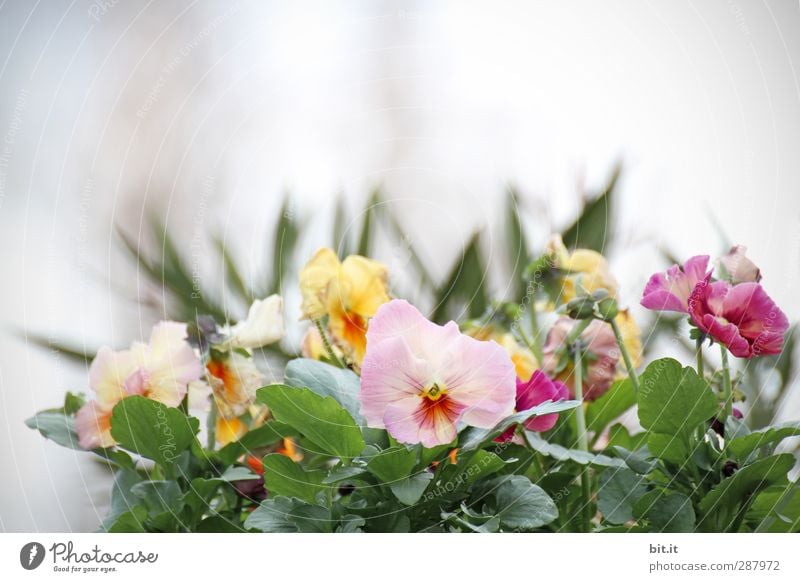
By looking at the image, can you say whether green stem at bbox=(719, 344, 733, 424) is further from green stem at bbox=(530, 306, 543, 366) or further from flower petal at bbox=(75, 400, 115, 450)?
flower petal at bbox=(75, 400, 115, 450)

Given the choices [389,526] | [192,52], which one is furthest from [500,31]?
[389,526]

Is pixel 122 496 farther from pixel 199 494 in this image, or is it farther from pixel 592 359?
pixel 592 359

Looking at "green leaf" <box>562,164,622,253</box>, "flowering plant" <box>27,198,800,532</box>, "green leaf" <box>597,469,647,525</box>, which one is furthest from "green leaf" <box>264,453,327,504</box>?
"green leaf" <box>562,164,622,253</box>

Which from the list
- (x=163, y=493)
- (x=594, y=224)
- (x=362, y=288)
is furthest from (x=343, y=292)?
(x=594, y=224)

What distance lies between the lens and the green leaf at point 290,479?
0.29 m

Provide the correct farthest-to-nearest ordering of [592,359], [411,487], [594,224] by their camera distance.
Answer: [594,224] → [592,359] → [411,487]

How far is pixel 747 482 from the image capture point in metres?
0.29

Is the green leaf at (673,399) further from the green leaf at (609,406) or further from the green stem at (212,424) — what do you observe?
the green stem at (212,424)

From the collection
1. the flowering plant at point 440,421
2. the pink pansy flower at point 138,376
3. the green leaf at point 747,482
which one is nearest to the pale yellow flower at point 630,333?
the flowering plant at point 440,421

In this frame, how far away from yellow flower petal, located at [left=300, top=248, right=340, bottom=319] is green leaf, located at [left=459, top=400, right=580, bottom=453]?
94mm

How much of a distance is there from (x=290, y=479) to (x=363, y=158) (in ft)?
0.86

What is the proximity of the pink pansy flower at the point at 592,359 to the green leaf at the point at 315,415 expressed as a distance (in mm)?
121

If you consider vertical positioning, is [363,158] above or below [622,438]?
above
